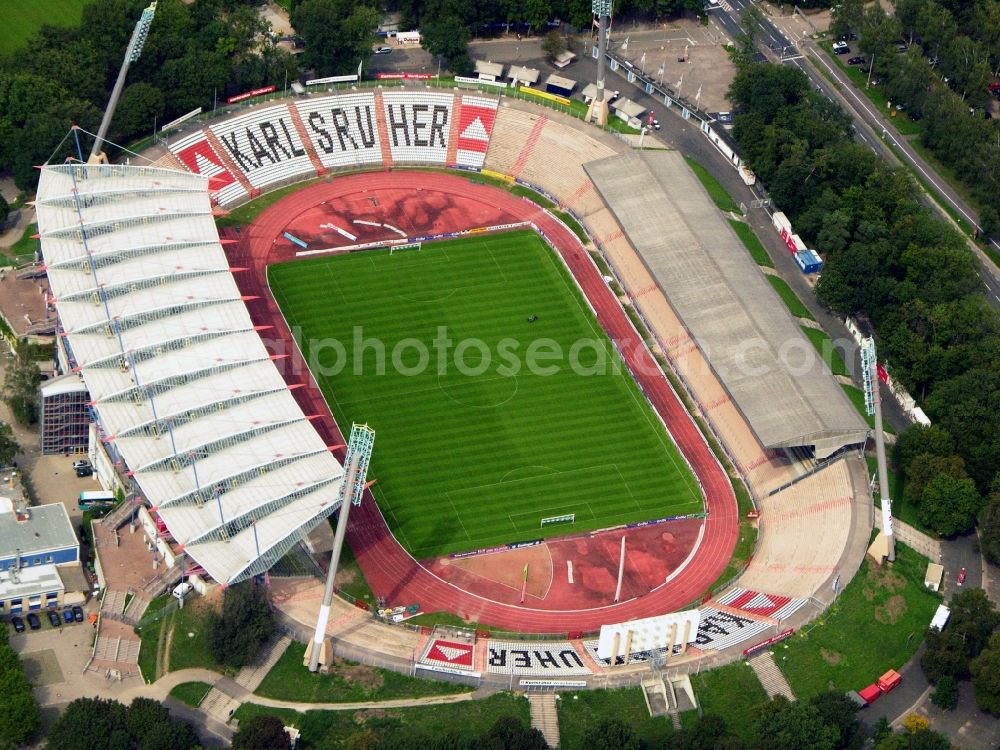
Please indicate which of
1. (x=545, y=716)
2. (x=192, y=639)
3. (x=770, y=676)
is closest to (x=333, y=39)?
(x=192, y=639)

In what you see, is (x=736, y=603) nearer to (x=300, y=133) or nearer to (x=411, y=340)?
(x=411, y=340)

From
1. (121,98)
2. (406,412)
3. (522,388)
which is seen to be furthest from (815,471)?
(121,98)

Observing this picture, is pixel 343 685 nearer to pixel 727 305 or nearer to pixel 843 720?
pixel 843 720

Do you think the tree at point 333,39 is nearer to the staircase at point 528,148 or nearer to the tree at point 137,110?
the tree at point 137,110

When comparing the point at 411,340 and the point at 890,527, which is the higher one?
the point at 890,527

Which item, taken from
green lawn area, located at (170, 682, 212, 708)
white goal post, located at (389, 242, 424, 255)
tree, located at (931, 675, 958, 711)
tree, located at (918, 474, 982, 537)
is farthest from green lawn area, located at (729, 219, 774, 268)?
green lawn area, located at (170, 682, 212, 708)

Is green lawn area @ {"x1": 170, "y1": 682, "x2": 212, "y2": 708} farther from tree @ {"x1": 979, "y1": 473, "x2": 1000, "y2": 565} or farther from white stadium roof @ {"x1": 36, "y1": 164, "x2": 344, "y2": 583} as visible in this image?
tree @ {"x1": 979, "y1": 473, "x2": 1000, "y2": 565}
